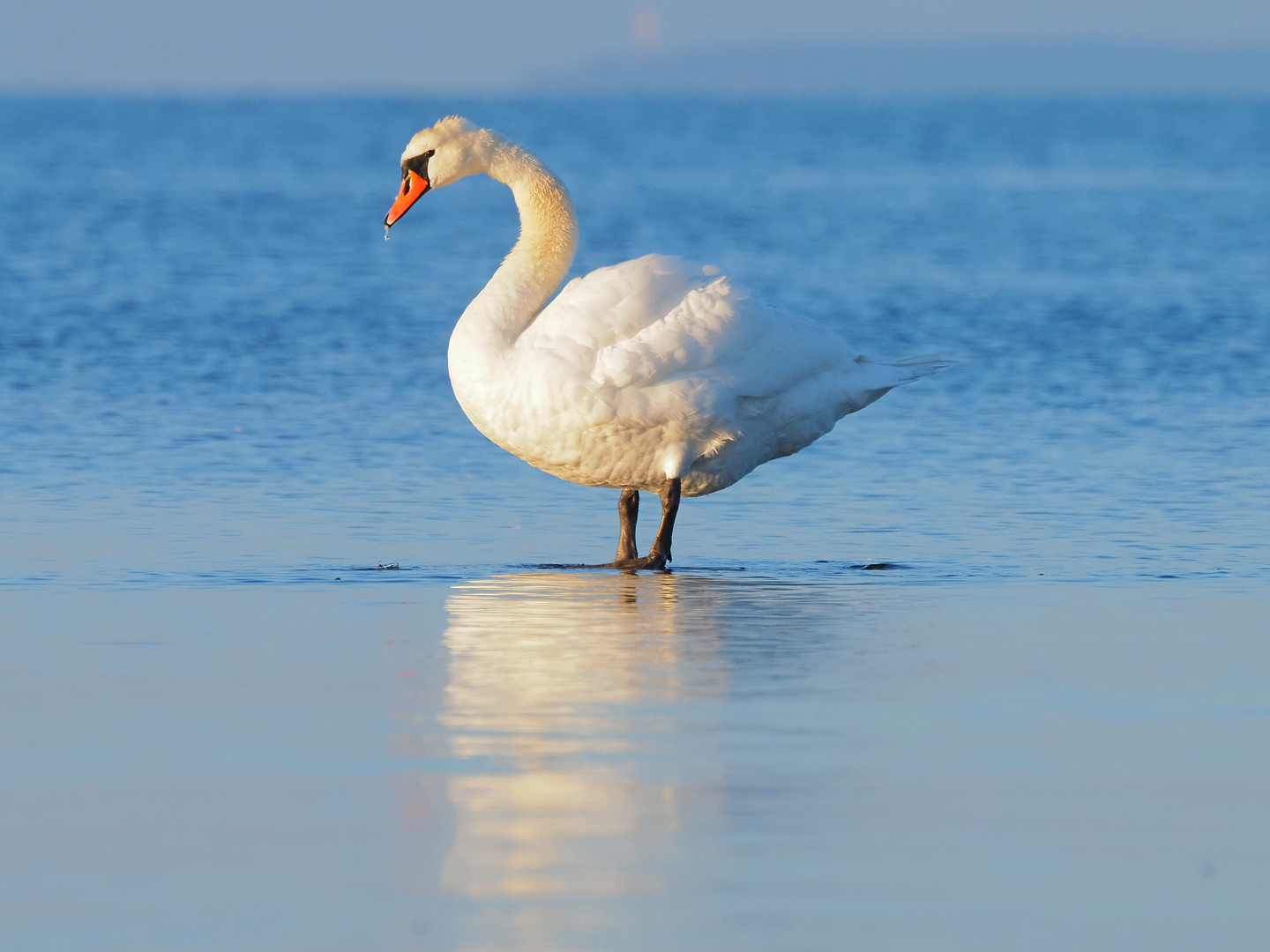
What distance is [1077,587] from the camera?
7949mm

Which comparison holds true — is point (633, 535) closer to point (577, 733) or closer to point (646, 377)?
point (646, 377)

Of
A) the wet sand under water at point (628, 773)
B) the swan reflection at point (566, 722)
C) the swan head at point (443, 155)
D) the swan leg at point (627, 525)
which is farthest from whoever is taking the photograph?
the swan head at point (443, 155)

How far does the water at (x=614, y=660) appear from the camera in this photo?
14.1ft

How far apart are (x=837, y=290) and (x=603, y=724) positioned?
700 inches

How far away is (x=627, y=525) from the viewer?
909 cm

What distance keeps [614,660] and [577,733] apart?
1.02 meters

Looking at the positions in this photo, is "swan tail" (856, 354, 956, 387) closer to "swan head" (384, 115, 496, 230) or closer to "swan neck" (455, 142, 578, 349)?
"swan neck" (455, 142, 578, 349)

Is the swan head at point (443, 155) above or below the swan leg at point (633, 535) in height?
above

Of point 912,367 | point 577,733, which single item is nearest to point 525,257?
point 912,367

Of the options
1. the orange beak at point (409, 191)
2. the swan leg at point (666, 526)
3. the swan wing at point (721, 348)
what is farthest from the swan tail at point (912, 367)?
the orange beak at point (409, 191)

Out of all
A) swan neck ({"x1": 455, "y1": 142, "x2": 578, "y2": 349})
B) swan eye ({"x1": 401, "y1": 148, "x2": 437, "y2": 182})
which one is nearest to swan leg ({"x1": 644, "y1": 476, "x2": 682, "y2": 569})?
swan neck ({"x1": 455, "y1": 142, "x2": 578, "y2": 349})

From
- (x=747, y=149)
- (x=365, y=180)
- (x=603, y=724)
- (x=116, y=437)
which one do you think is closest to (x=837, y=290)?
(x=116, y=437)

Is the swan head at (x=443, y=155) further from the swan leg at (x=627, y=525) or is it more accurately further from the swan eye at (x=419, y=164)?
the swan leg at (x=627, y=525)

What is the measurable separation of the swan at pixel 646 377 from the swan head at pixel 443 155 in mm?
253
